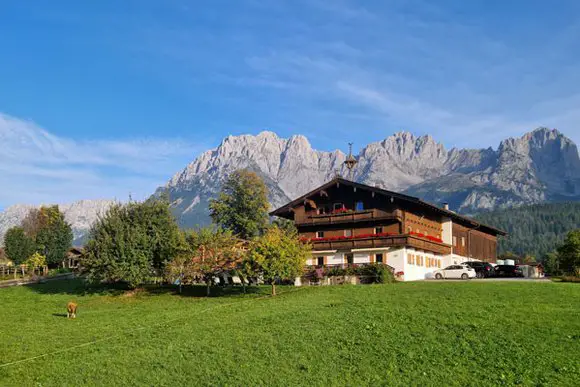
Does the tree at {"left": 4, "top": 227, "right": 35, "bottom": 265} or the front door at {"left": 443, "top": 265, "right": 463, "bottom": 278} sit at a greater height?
the tree at {"left": 4, "top": 227, "right": 35, "bottom": 265}

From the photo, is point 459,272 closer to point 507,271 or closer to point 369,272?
point 507,271

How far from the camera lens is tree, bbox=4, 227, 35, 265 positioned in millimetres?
84250

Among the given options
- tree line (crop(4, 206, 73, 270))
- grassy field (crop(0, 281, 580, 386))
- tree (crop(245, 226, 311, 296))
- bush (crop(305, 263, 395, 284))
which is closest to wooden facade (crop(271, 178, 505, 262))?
bush (crop(305, 263, 395, 284))

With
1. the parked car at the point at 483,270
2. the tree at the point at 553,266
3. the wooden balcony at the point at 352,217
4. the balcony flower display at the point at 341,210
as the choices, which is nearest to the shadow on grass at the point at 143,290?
the wooden balcony at the point at 352,217

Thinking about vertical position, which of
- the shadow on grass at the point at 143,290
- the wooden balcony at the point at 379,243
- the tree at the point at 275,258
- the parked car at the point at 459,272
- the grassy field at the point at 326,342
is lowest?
the grassy field at the point at 326,342

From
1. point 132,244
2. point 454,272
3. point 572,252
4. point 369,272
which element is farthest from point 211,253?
point 572,252

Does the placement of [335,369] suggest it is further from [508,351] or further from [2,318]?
[2,318]

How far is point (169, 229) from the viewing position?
4775cm

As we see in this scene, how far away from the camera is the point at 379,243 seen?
5209cm

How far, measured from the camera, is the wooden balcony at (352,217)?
53.6m

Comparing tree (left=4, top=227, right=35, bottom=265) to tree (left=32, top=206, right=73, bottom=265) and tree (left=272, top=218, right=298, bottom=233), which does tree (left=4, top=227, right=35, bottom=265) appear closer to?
tree (left=32, top=206, right=73, bottom=265)

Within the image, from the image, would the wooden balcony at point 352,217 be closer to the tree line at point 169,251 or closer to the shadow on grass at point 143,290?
the tree line at point 169,251

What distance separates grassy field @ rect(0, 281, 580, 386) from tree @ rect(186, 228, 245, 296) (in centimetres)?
879

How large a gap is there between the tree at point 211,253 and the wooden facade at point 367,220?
1151cm
